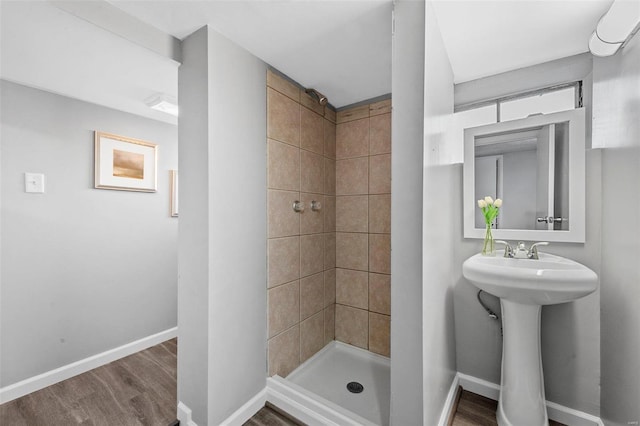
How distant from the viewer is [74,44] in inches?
57.5

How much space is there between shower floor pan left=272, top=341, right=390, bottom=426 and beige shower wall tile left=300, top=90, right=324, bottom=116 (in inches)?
76.8

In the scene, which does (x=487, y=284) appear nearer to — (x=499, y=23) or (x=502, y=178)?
(x=502, y=178)

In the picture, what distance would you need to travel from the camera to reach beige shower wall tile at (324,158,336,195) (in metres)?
2.39

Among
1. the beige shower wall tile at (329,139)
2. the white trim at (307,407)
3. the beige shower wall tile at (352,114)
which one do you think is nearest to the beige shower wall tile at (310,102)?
the beige shower wall tile at (329,139)

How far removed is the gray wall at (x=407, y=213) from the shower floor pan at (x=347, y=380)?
408 millimetres

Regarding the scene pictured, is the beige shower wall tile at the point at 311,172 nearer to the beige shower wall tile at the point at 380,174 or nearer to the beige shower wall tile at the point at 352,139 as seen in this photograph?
the beige shower wall tile at the point at 352,139

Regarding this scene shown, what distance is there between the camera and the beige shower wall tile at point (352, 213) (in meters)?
2.38

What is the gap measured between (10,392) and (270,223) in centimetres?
200

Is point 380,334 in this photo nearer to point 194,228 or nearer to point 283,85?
point 194,228

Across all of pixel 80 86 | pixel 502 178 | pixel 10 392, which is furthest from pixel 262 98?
pixel 10 392

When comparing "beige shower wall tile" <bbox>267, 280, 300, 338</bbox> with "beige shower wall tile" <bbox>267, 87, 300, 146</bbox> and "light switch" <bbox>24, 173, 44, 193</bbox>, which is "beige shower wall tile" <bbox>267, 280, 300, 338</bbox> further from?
"light switch" <bbox>24, 173, 44, 193</bbox>

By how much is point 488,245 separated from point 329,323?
142 centimetres

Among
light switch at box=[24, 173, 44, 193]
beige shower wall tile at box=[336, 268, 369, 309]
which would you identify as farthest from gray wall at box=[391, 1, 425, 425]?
light switch at box=[24, 173, 44, 193]

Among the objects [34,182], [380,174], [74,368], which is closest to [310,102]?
[380,174]
